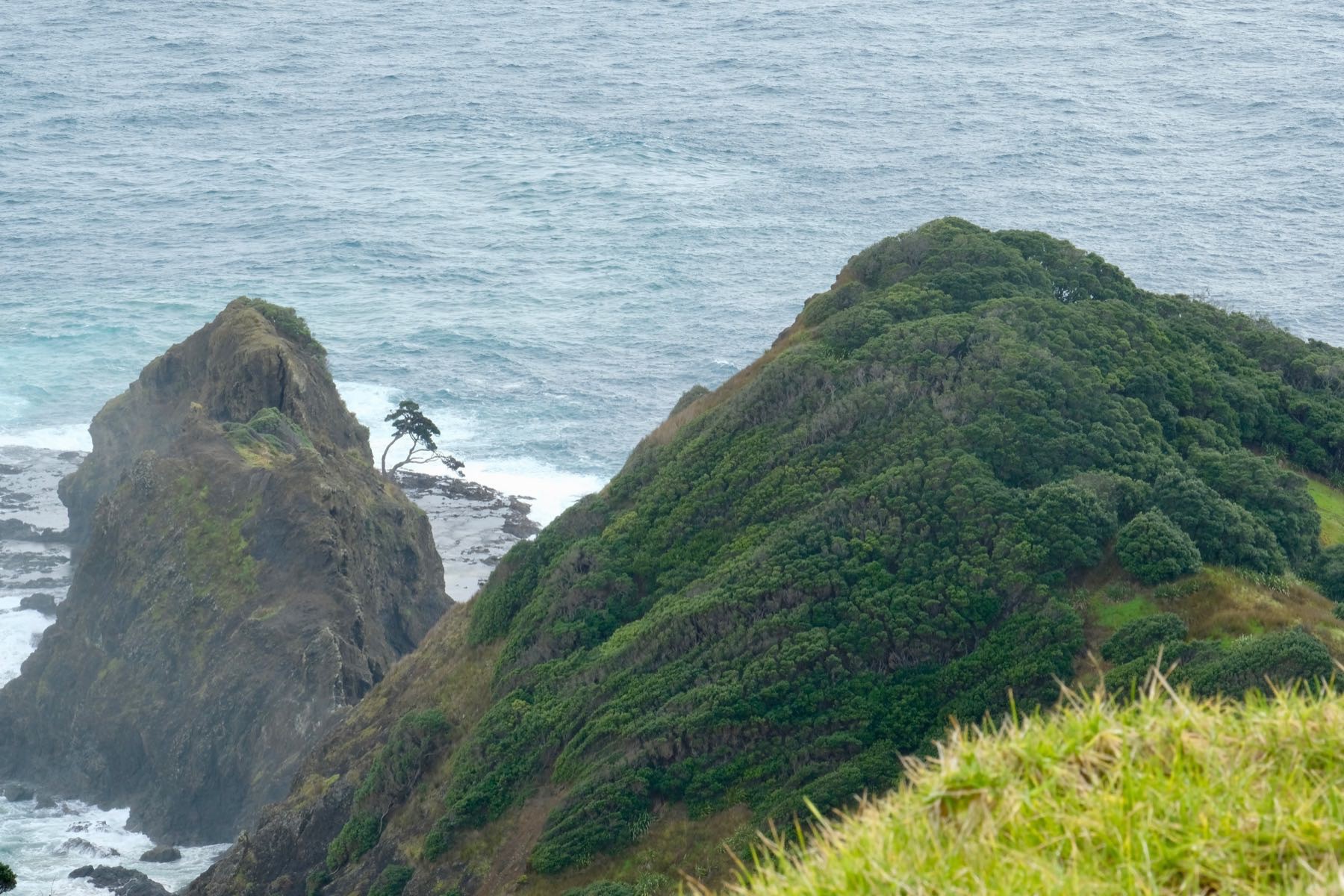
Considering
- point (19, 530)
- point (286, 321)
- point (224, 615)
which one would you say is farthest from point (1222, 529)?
point (19, 530)

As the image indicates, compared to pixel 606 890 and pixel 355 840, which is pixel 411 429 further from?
pixel 606 890

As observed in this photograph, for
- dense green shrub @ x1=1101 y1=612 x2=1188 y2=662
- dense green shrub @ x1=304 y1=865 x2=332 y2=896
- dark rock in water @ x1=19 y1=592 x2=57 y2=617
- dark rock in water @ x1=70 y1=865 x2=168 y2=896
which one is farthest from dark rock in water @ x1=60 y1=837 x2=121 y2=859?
dense green shrub @ x1=1101 y1=612 x2=1188 y2=662

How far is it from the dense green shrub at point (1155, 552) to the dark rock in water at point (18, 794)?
37.6 metres

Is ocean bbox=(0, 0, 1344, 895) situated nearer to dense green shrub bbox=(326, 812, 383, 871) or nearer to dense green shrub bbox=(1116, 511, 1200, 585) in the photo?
dense green shrub bbox=(326, 812, 383, 871)

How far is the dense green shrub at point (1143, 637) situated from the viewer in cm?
3275

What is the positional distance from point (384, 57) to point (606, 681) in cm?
12325

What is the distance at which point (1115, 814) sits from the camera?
13.3 meters

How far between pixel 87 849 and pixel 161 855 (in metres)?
2.59

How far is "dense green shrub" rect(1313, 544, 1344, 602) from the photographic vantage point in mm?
37469

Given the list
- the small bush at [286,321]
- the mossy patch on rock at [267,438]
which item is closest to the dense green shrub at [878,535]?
the mossy patch on rock at [267,438]

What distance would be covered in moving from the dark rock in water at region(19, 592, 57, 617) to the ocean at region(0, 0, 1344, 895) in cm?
82

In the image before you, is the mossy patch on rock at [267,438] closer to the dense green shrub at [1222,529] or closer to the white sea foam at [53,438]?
the white sea foam at [53,438]

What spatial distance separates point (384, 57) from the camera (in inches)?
5940

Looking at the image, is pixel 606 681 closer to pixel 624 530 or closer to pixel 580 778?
pixel 580 778
